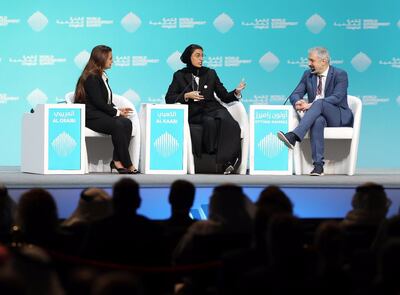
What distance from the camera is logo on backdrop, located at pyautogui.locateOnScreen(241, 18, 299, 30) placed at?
11617 millimetres

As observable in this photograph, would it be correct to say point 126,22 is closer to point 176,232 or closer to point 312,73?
point 312,73

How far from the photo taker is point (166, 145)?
910 centimetres

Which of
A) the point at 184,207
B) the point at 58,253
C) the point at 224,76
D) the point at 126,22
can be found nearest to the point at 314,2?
the point at 224,76

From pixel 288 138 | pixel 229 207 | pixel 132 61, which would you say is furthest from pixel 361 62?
pixel 229 207

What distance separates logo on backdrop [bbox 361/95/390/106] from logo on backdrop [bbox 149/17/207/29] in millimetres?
2023

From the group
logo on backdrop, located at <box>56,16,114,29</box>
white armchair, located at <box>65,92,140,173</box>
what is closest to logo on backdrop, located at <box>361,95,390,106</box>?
logo on backdrop, located at <box>56,16,114,29</box>

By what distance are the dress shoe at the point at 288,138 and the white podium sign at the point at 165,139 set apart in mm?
842

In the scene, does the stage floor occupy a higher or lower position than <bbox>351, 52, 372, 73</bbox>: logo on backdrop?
lower

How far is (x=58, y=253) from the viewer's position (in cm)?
414

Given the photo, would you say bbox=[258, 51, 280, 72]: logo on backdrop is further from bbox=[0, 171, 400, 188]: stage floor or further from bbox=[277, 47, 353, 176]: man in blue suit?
bbox=[0, 171, 400, 188]: stage floor

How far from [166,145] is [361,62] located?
11.5 feet

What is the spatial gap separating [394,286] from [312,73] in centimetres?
639

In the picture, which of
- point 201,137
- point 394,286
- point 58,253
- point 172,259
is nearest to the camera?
point 394,286

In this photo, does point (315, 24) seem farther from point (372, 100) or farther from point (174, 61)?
point (174, 61)
